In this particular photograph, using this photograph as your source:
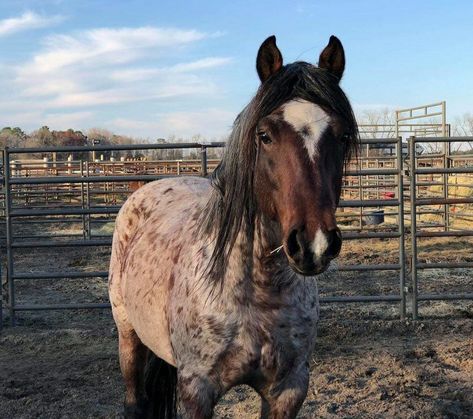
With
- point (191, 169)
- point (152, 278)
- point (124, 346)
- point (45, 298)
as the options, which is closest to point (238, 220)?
point (152, 278)

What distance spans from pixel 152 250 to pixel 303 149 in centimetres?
117

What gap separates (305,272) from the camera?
1.65m

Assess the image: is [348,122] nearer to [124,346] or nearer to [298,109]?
[298,109]

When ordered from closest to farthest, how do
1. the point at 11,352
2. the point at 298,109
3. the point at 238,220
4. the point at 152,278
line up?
the point at 298,109
the point at 238,220
the point at 152,278
the point at 11,352

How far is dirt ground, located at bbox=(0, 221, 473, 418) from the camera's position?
3592mm

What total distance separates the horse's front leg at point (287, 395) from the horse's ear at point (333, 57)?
1.11 metres

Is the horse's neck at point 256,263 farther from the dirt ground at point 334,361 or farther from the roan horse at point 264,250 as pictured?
the dirt ground at point 334,361

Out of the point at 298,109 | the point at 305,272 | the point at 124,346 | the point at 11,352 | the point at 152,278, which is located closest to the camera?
the point at 305,272

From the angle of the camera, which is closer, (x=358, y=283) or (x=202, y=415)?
(x=202, y=415)

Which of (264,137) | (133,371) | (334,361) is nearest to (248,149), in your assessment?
(264,137)

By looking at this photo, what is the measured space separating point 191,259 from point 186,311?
21 centimetres

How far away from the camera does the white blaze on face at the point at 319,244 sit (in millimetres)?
1590

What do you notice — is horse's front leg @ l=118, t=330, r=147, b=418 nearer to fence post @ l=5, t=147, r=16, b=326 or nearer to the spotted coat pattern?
the spotted coat pattern

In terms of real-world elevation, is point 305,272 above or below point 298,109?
below
